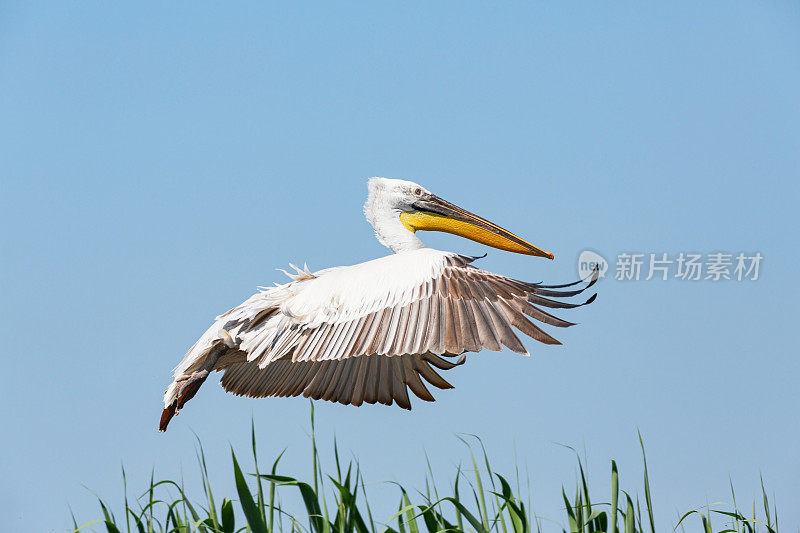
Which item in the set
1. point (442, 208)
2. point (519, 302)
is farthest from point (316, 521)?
point (442, 208)

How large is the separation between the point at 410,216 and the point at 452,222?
1.36 ft

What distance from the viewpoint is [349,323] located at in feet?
15.9

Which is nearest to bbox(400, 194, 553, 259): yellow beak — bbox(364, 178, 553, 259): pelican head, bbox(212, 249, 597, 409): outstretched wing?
bbox(364, 178, 553, 259): pelican head

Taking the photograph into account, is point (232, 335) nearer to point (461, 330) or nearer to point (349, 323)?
point (349, 323)

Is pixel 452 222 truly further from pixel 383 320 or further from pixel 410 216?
pixel 383 320

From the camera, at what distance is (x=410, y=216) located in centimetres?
662

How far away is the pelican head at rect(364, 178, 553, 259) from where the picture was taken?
6.34m

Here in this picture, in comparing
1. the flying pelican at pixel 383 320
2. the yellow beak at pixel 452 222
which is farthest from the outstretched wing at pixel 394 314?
the yellow beak at pixel 452 222

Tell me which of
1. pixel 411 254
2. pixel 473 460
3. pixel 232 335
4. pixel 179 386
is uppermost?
pixel 411 254

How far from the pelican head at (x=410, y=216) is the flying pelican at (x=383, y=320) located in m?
0.01

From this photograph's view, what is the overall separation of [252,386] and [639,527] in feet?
11.7

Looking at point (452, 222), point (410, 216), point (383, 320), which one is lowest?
point (383, 320)

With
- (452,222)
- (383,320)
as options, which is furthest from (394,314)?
(452,222)

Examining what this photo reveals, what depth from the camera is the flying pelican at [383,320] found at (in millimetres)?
4617
